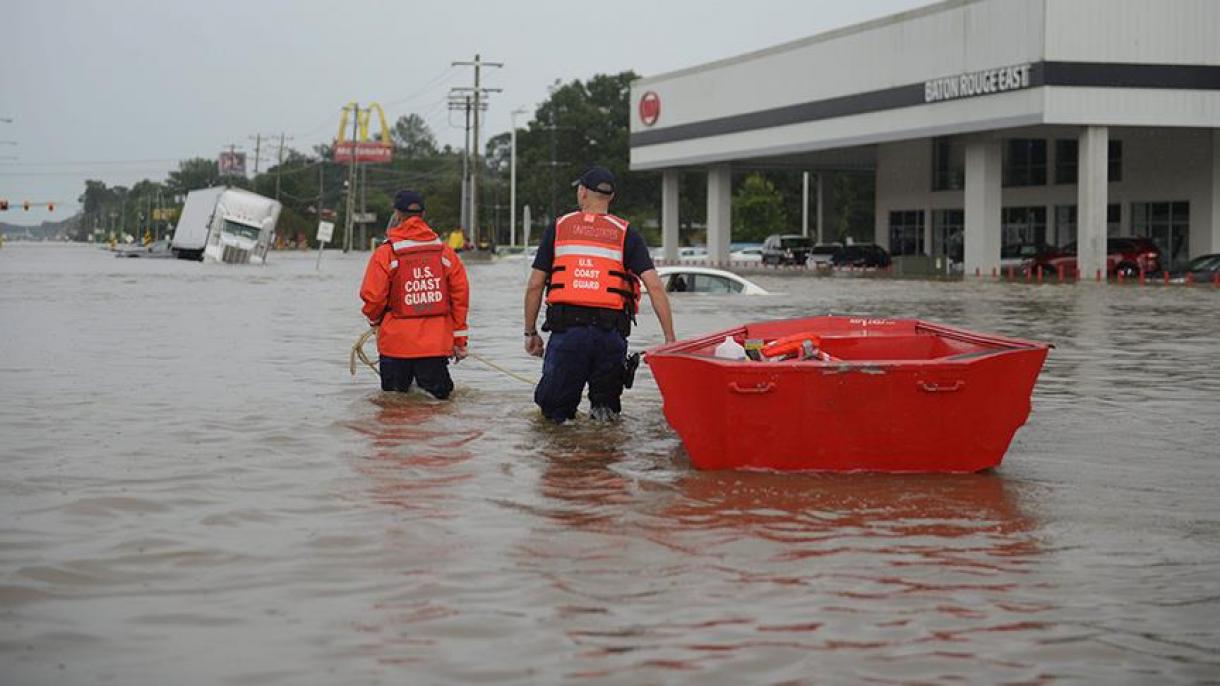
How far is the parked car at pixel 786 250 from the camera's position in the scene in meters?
74.8

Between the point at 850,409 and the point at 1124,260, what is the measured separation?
149ft

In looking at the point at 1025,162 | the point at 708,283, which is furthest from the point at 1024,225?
the point at 708,283

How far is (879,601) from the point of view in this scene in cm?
659

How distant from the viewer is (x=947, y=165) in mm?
68500

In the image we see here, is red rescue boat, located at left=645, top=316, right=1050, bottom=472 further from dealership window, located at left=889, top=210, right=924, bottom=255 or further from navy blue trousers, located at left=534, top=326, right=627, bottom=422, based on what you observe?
dealership window, located at left=889, top=210, right=924, bottom=255

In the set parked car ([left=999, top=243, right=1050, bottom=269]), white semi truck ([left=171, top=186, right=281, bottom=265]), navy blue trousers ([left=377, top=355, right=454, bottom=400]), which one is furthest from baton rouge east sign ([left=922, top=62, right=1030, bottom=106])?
navy blue trousers ([left=377, top=355, right=454, bottom=400])

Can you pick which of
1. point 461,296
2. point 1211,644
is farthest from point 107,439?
point 1211,644

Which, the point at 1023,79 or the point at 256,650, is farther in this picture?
A: the point at 1023,79

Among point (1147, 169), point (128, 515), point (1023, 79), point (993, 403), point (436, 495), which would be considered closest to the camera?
point (128, 515)

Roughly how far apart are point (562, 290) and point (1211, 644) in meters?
5.96

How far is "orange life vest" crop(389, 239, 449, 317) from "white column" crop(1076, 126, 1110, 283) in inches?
1644

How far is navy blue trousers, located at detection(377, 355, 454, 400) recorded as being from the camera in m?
13.1

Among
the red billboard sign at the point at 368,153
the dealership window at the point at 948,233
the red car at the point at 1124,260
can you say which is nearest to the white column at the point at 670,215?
the dealership window at the point at 948,233

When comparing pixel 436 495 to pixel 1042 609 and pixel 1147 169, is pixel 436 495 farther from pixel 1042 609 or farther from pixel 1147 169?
pixel 1147 169
